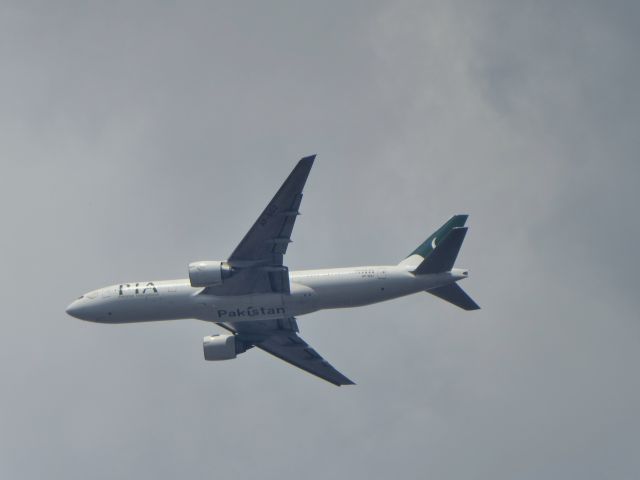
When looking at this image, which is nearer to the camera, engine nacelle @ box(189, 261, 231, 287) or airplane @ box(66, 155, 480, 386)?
airplane @ box(66, 155, 480, 386)

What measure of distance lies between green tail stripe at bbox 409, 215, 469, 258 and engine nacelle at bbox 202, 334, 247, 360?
12.7 metres

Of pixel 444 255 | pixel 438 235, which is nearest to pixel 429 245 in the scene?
pixel 438 235

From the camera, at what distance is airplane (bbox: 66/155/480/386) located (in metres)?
61.6

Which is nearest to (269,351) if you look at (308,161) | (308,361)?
(308,361)

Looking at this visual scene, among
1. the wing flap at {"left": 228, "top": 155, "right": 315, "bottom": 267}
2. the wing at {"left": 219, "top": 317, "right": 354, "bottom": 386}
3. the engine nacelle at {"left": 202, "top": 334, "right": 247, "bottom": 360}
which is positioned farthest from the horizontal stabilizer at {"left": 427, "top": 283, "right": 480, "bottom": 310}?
the engine nacelle at {"left": 202, "top": 334, "right": 247, "bottom": 360}

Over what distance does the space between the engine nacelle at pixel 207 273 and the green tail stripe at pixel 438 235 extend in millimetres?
12495

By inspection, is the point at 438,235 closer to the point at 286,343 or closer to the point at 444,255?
the point at 444,255

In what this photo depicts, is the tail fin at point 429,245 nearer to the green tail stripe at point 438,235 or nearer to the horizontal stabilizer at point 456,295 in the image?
the green tail stripe at point 438,235

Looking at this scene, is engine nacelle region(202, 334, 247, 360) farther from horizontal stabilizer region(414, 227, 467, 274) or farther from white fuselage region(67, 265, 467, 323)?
horizontal stabilizer region(414, 227, 467, 274)

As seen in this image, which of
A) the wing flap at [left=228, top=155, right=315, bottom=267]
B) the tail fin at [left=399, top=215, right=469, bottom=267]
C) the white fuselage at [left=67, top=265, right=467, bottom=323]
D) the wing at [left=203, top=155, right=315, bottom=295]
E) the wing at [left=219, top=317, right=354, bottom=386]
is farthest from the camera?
the wing at [left=219, top=317, right=354, bottom=386]

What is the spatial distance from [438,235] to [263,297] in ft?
37.5

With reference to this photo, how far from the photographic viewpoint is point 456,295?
64500 millimetres

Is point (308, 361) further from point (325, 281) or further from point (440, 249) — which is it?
point (440, 249)

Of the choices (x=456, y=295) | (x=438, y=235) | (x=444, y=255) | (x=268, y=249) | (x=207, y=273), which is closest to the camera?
(x=444, y=255)
